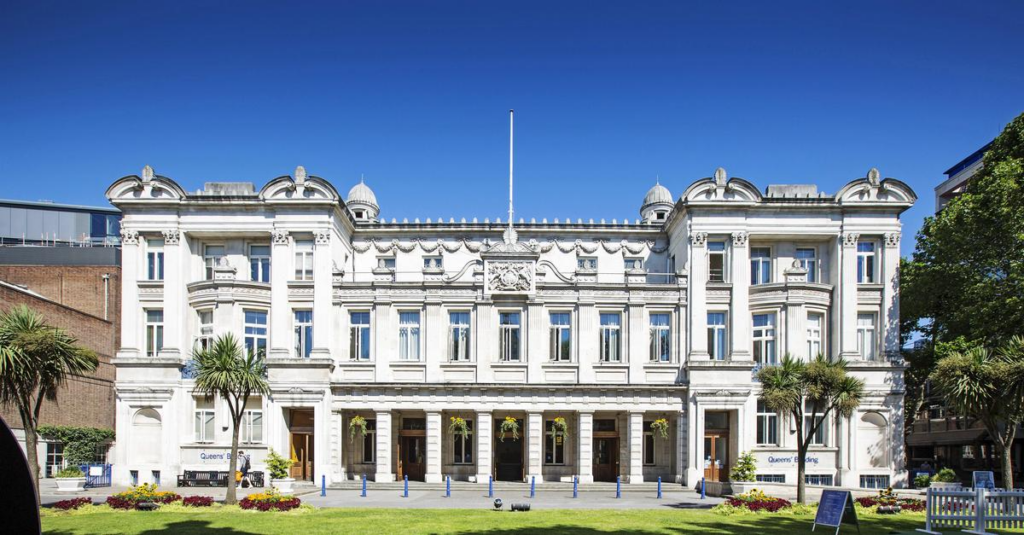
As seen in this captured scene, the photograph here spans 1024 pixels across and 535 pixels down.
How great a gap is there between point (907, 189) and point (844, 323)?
25.7 ft

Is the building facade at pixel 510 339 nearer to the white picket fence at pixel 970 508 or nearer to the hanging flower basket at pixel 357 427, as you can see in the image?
the hanging flower basket at pixel 357 427

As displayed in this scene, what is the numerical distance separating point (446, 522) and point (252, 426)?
20566 millimetres

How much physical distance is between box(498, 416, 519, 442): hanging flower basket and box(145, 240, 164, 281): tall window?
20063 mm

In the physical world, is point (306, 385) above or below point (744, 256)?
below

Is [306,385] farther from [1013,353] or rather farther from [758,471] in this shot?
[1013,353]

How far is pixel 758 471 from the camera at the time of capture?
1618 inches

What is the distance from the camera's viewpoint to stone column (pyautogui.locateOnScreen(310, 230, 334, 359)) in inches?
1645

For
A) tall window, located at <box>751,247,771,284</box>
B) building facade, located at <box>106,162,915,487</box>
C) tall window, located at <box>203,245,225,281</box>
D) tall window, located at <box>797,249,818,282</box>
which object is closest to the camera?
building facade, located at <box>106,162,915,487</box>

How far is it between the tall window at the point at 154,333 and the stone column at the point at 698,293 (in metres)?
28.2

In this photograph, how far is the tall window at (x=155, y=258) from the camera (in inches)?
1690

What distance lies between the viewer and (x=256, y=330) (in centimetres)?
4247

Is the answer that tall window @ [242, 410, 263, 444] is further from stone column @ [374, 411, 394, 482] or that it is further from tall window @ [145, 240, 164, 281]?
tall window @ [145, 240, 164, 281]

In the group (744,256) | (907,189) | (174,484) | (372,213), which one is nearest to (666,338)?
(744,256)

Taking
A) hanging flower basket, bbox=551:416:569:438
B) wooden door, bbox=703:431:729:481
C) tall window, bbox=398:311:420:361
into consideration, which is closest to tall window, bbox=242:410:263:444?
tall window, bbox=398:311:420:361
